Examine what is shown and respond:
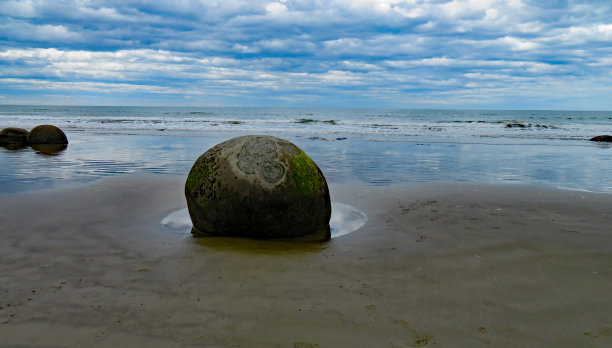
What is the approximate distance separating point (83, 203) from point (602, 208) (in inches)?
335

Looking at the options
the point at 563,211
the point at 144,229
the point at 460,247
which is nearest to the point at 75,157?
the point at 144,229

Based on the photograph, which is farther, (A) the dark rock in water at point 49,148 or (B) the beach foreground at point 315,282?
(A) the dark rock in water at point 49,148

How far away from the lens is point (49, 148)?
50.2 ft

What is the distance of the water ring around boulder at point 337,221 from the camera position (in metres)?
5.56

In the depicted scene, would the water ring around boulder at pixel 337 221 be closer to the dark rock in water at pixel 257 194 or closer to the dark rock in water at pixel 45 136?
the dark rock in water at pixel 257 194

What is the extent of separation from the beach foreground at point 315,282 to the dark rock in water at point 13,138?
41.5 ft

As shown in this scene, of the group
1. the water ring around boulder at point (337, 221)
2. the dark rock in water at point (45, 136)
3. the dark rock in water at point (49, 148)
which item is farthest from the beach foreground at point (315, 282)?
the dark rock in water at point (45, 136)

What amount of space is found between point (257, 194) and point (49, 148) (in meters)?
13.8

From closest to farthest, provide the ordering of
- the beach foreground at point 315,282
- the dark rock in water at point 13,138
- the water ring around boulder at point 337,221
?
the beach foreground at point 315,282, the water ring around boulder at point 337,221, the dark rock in water at point 13,138

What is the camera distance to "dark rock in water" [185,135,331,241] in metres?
4.96

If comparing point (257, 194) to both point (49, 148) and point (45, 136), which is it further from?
point (45, 136)

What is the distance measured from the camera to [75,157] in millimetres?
12727

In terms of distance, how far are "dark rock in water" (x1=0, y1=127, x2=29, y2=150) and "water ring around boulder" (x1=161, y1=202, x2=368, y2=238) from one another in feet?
45.9

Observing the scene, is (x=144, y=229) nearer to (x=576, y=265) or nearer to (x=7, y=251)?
(x=7, y=251)
